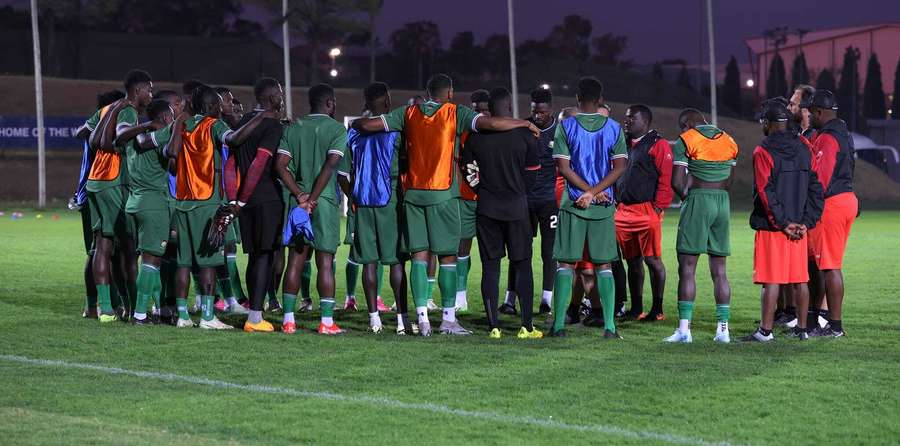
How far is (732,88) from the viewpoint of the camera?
99.2 m

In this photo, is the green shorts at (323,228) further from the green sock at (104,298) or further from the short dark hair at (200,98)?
the green sock at (104,298)

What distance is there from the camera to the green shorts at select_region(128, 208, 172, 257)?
12312 millimetres

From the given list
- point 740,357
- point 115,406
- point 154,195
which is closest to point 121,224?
point 154,195

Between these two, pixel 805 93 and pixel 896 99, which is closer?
pixel 805 93

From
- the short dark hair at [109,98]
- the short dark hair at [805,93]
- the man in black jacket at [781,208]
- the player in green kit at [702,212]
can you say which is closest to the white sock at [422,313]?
the player in green kit at [702,212]

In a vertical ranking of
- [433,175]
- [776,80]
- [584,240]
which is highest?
[776,80]

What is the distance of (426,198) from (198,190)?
2201 millimetres

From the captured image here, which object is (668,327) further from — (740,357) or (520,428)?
(520,428)

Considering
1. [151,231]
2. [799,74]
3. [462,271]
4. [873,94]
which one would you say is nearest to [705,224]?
[462,271]

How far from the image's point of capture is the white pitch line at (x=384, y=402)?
7445 mm

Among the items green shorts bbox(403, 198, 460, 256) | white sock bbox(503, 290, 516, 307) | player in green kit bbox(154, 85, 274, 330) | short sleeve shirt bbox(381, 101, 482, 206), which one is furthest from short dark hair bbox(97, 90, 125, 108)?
white sock bbox(503, 290, 516, 307)

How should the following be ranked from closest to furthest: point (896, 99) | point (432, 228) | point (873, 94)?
point (432, 228), point (873, 94), point (896, 99)

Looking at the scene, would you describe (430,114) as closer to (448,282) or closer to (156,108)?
(448,282)

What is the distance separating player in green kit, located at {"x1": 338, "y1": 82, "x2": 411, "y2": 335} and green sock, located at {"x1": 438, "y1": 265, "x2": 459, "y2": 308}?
1.30ft
